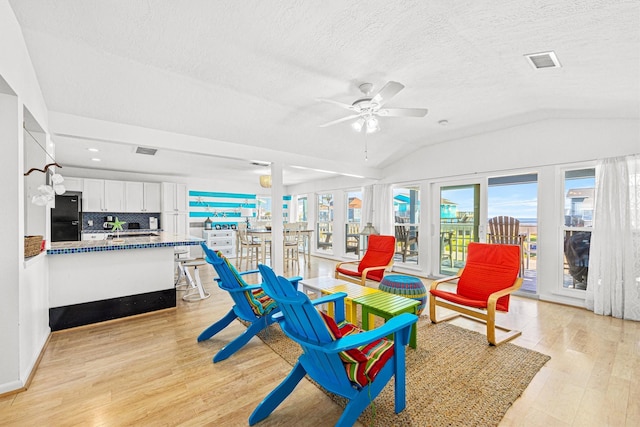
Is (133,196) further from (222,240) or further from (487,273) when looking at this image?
(487,273)

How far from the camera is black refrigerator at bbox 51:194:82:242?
5688 millimetres

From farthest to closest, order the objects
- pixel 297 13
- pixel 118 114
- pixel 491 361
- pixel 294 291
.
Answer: pixel 118 114, pixel 491 361, pixel 297 13, pixel 294 291

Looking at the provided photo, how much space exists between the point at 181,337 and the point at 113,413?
1084 millimetres

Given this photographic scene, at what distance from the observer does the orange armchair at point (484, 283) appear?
2887 mm

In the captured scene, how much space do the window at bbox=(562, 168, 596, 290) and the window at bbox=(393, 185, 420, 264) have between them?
2.43 meters

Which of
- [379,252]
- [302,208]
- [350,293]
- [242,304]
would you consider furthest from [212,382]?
[302,208]

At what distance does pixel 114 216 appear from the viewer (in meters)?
7.11

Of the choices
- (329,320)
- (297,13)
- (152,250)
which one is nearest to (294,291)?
(329,320)

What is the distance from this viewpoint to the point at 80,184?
632 cm

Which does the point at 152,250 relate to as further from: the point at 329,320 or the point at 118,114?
the point at 329,320

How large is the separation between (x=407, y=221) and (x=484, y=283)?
310cm

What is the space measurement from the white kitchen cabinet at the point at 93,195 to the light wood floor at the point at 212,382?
4.54 metres

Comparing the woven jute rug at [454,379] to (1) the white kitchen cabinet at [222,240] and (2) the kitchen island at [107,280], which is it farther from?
(1) the white kitchen cabinet at [222,240]

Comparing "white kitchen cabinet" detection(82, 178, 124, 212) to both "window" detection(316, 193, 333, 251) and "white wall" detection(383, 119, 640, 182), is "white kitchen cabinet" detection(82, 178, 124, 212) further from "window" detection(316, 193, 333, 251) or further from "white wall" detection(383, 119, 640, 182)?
"white wall" detection(383, 119, 640, 182)
